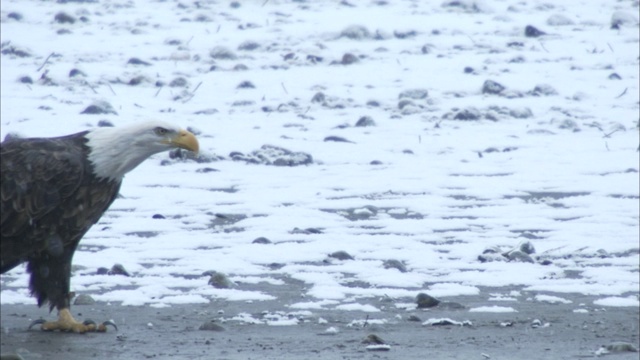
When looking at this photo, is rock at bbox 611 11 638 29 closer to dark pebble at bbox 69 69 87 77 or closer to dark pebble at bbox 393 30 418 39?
dark pebble at bbox 393 30 418 39

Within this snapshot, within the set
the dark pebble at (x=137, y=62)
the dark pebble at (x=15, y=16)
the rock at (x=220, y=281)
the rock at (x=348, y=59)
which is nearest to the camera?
the rock at (x=220, y=281)

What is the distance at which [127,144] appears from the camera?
18.1 feet

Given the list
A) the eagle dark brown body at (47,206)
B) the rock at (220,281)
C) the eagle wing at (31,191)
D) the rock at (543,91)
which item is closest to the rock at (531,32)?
the rock at (543,91)

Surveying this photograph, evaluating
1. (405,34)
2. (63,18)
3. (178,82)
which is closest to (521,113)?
(178,82)

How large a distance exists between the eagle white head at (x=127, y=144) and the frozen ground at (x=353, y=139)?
0.62 meters

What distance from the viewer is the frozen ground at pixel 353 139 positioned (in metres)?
6.32

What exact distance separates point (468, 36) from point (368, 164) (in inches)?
233

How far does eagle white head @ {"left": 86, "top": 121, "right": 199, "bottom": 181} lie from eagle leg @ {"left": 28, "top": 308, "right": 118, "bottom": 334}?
582 mm

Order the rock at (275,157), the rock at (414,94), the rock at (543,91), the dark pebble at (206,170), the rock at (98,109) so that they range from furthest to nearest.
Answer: the rock at (543,91), the rock at (414,94), the rock at (98,109), the rock at (275,157), the dark pebble at (206,170)

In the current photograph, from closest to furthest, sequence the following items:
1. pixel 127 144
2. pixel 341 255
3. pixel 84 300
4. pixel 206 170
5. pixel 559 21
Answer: pixel 127 144
pixel 84 300
pixel 341 255
pixel 206 170
pixel 559 21

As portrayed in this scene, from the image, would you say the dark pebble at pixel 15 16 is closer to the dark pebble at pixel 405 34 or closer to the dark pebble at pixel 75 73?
the dark pebble at pixel 75 73

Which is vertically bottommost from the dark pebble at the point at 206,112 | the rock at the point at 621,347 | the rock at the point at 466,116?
the dark pebble at the point at 206,112

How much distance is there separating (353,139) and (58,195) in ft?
17.6

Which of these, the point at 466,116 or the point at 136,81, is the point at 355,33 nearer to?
the point at 136,81
